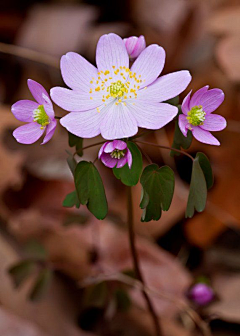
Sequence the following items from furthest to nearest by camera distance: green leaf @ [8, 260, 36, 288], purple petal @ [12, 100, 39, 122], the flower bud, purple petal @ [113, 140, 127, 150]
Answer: the flower bud
green leaf @ [8, 260, 36, 288]
purple petal @ [12, 100, 39, 122]
purple petal @ [113, 140, 127, 150]

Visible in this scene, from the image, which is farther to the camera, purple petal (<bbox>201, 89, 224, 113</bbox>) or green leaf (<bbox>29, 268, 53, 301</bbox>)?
green leaf (<bbox>29, 268, 53, 301</bbox>)

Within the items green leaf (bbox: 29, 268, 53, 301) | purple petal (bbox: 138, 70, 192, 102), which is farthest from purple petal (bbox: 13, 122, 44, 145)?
green leaf (bbox: 29, 268, 53, 301)

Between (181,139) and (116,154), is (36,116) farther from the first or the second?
(181,139)

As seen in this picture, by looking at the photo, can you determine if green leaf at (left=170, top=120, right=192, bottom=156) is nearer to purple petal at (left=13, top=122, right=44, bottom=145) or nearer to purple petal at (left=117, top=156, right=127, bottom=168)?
purple petal at (left=117, top=156, right=127, bottom=168)

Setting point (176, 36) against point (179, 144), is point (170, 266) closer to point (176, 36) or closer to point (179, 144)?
point (179, 144)

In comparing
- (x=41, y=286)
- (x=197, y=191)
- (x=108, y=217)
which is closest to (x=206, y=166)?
(x=197, y=191)

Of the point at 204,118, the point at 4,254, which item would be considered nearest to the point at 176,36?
the point at 4,254

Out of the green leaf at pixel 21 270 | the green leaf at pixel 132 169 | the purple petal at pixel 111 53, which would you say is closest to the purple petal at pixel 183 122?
the green leaf at pixel 132 169
